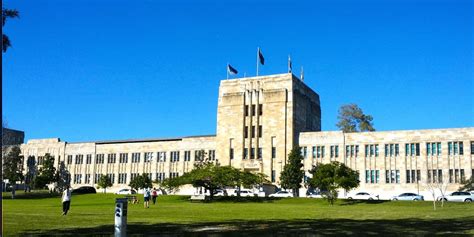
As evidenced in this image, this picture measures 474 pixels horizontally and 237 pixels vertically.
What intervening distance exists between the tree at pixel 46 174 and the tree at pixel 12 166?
9.48ft

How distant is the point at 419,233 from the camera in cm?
1781

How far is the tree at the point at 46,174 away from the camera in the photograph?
86.3 m

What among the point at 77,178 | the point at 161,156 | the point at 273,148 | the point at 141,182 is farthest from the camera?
the point at 77,178

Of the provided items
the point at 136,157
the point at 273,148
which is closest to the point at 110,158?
the point at 136,157

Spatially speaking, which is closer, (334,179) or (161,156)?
(334,179)

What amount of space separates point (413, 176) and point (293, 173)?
53.1ft

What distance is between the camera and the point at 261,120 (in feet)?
260

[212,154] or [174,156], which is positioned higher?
[212,154]

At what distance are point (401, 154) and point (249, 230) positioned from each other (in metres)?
55.3

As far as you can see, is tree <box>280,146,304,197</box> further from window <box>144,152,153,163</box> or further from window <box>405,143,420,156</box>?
window <box>144,152,153,163</box>

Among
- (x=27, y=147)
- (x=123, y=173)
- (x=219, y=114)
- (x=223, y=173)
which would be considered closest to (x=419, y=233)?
(x=223, y=173)

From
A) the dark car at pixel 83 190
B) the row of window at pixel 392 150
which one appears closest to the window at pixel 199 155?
the row of window at pixel 392 150

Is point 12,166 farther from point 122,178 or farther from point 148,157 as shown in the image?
point 148,157

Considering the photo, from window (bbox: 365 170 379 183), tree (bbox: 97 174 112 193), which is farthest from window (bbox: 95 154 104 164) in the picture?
window (bbox: 365 170 379 183)
